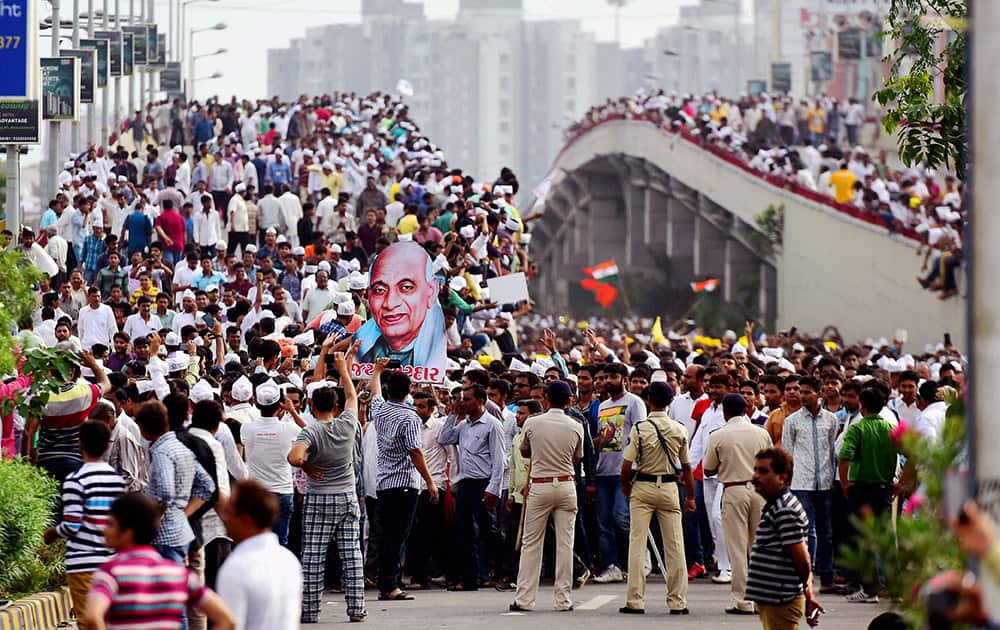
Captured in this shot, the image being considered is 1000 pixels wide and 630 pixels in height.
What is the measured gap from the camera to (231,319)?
Answer: 848 inches

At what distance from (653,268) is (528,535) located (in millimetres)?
76844

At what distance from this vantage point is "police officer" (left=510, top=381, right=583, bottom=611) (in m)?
13.4

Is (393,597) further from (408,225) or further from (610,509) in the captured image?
(408,225)

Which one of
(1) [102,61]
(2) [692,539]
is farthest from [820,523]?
(1) [102,61]

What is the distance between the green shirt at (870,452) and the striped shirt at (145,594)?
7247 millimetres

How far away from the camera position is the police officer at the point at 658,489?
523 inches

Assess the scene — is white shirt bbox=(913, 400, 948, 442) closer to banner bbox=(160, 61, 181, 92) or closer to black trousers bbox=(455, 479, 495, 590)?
black trousers bbox=(455, 479, 495, 590)

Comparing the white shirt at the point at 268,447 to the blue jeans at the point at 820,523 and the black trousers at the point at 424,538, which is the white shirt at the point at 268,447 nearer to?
the black trousers at the point at 424,538

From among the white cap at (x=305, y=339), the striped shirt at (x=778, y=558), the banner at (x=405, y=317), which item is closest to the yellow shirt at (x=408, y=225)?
the white cap at (x=305, y=339)

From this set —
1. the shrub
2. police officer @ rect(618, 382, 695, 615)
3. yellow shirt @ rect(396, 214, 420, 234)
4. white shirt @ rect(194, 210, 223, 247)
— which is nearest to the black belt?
police officer @ rect(618, 382, 695, 615)

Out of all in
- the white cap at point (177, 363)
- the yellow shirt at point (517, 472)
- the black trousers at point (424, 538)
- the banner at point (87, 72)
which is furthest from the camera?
the banner at point (87, 72)

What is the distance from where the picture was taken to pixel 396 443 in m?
13.9

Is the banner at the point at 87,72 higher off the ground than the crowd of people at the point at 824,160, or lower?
higher

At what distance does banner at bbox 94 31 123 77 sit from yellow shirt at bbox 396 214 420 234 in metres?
18.5
